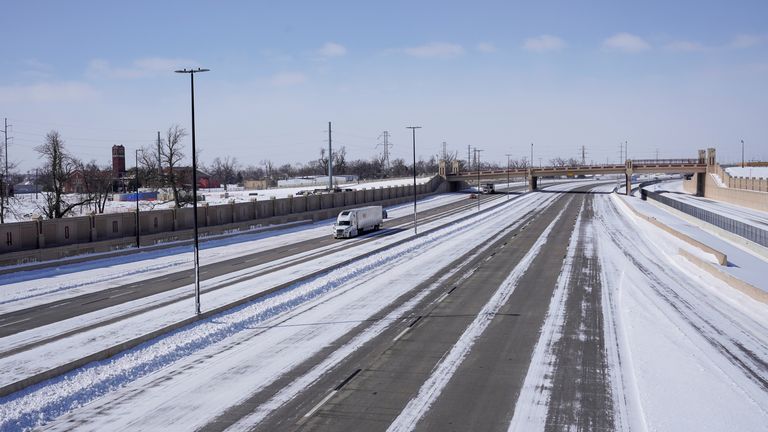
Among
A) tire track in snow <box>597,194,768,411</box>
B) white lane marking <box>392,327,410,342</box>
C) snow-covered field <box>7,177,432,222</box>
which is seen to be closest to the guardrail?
tire track in snow <box>597,194,768,411</box>

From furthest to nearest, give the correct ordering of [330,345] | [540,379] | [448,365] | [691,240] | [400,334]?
[691,240] → [400,334] → [330,345] → [448,365] → [540,379]

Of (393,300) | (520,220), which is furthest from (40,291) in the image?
(520,220)

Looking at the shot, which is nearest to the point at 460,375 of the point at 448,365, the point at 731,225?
the point at 448,365

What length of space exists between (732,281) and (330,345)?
18417mm

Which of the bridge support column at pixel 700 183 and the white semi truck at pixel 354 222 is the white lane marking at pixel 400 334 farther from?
the bridge support column at pixel 700 183

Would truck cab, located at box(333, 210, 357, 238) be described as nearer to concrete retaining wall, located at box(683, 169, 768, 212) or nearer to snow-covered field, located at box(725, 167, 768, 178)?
concrete retaining wall, located at box(683, 169, 768, 212)

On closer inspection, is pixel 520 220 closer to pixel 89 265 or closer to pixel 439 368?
pixel 89 265

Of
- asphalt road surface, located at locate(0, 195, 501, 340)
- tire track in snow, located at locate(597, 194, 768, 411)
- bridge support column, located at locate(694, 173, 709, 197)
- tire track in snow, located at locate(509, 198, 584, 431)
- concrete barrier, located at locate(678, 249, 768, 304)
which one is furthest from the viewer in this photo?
bridge support column, located at locate(694, 173, 709, 197)

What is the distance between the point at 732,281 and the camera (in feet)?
86.7

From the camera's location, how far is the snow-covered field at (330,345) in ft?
42.8

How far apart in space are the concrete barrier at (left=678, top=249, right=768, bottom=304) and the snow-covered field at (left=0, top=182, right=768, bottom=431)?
0.30m

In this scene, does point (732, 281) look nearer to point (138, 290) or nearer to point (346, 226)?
point (138, 290)

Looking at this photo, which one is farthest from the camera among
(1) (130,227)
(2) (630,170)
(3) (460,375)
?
(2) (630,170)

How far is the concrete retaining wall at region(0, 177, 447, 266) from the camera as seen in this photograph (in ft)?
121
